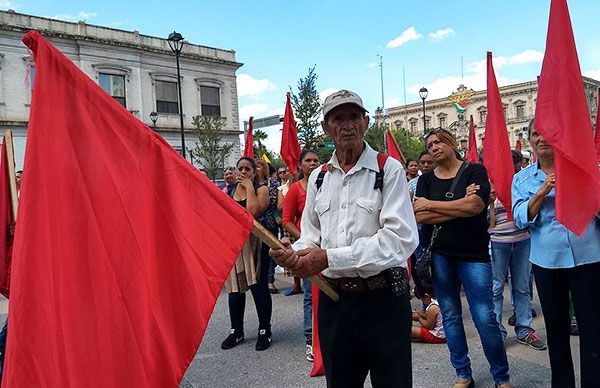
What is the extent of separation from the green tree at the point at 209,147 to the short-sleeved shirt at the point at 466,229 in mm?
27041

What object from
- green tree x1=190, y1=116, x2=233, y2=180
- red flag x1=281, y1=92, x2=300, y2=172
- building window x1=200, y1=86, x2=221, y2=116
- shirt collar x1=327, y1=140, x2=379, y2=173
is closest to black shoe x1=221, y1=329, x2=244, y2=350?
shirt collar x1=327, y1=140, x2=379, y2=173

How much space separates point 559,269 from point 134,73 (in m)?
31.6

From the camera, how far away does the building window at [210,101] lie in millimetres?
34031

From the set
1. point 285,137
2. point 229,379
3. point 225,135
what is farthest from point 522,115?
point 229,379

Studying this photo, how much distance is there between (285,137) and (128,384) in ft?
25.0

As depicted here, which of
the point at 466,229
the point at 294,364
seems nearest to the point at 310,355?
the point at 294,364

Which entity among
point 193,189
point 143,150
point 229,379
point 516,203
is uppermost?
point 143,150

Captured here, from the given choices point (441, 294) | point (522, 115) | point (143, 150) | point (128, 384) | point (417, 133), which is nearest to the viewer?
point (128, 384)

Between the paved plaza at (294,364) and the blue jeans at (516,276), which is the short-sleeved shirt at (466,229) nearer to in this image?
the paved plaza at (294,364)

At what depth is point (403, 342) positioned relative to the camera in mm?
2490

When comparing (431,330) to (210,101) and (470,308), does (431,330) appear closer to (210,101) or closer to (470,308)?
(470,308)

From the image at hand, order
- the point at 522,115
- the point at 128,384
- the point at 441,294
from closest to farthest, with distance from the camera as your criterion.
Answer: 1. the point at 128,384
2. the point at 441,294
3. the point at 522,115

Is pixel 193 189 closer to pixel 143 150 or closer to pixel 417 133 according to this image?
pixel 143 150

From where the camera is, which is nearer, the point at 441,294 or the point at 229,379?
the point at 441,294
